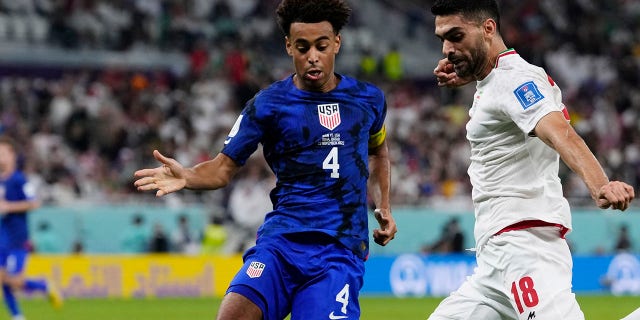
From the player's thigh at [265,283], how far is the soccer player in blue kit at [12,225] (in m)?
9.19

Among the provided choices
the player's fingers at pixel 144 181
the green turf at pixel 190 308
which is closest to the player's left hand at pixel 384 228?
the player's fingers at pixel 144 181

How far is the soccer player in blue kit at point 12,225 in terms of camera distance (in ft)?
49.0

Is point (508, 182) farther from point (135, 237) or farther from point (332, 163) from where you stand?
point (135, 237)

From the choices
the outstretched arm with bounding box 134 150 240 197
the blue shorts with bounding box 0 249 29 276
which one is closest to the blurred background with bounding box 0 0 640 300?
the blue shorts with bounding box 0 249 29 276

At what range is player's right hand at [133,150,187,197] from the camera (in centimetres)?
586

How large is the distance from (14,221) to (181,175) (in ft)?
32.1

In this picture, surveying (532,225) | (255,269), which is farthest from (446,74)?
(255,269)

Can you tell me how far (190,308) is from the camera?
1756 cm

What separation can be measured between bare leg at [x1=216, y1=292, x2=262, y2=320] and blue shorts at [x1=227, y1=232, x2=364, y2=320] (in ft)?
0.10

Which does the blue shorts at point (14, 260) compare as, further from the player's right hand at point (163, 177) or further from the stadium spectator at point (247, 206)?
the player's right hand at point (163, 177)

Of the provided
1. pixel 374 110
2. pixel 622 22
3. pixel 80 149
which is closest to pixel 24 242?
pixel 80 149

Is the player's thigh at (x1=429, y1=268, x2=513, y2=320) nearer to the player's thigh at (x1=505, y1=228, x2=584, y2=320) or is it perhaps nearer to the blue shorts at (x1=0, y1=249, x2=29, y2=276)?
the player's thigh at (x1=505, y1=228, x2=584, y2=320)

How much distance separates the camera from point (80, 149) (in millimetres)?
22875

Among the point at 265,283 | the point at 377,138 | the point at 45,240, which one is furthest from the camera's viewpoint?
the point at 45,240
